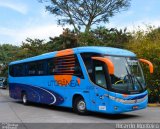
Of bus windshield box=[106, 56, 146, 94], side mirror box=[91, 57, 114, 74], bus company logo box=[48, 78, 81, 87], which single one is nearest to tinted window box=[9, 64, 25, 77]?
bus company logo box=[48, 78, 81, 87]

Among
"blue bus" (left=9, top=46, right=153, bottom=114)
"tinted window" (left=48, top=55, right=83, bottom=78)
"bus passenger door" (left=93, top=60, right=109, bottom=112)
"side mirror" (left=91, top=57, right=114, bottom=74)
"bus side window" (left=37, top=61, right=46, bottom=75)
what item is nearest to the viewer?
"side mirror" (left=91, top=57, right=114, bottom=74)

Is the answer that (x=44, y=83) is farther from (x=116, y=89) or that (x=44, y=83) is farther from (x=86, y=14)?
(x=86, y=14)

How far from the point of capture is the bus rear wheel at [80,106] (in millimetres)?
15928

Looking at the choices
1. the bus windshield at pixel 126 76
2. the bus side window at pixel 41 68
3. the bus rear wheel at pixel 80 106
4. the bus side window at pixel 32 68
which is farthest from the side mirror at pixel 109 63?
the bus side window at pixel 32 68

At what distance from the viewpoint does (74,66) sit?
16578 mm

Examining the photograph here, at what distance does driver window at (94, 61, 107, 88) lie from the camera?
14547 millimetres

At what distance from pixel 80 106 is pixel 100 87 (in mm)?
1949

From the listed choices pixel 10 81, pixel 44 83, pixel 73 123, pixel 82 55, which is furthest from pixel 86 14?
pixel 73 123

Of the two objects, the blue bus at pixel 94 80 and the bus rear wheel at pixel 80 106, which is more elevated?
the blue bus at pixel 94 80

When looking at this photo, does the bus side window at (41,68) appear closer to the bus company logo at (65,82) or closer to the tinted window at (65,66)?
the tinted window at (65,66)

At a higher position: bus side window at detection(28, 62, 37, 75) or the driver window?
bus side window at detection(28, 62, 37, 75)

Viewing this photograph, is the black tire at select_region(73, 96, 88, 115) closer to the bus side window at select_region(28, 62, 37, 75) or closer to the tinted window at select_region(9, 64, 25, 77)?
the bus side window at select_region(28, 62, 37, 75)

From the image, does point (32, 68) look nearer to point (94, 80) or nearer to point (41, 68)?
point (41, 68)

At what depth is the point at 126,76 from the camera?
47.9ft
